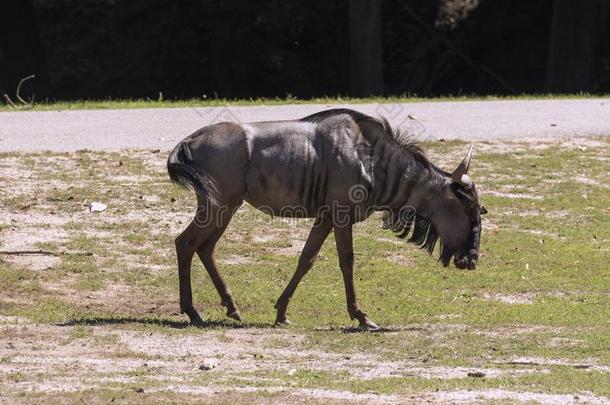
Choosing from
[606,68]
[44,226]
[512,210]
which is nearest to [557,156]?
[512,210]

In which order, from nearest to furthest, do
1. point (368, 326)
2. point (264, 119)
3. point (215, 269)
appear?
1. point (368, 326)
2. point (215, 269)
3. point (264, 119)

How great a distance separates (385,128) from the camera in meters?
12.1

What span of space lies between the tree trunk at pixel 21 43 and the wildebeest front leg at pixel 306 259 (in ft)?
63.8

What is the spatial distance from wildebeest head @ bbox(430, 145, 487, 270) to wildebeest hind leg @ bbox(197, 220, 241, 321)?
6.04 ft

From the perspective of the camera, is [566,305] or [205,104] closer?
[566,305]

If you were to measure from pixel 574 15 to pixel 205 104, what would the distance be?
10.3m

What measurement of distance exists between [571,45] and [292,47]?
6055mm

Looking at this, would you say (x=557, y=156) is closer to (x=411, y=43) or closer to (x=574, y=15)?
(x=574, y=15)

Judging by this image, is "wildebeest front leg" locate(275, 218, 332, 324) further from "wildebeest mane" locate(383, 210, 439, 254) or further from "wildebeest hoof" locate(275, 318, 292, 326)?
"wildebeest mane" locate(383, 210, 439, 254)

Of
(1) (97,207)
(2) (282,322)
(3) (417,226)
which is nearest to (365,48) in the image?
(1) (97,207)

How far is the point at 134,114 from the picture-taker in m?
21.2

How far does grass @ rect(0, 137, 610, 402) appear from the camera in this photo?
9.76m

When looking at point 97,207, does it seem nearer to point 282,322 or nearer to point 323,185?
point 282,322

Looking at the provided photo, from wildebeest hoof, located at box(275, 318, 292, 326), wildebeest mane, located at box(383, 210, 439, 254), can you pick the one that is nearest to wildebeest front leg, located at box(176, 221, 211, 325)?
wildebeest hoof, located at box(275, 318, 292, 326)
